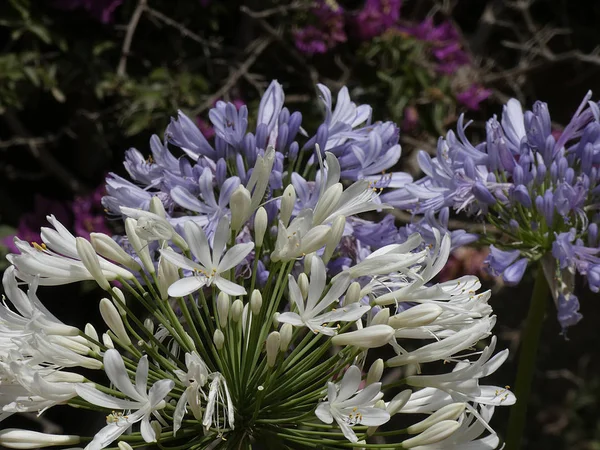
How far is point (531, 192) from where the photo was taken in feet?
5.13

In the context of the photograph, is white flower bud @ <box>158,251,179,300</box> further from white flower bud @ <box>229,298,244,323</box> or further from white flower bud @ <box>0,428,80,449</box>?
white flower bud @ <box>0,428,80,449</box>

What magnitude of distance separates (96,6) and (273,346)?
2061mm

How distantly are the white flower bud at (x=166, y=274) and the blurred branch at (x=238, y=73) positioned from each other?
1.62 m

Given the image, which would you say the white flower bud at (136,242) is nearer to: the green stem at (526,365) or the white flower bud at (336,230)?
the white flower bud at (336,230)

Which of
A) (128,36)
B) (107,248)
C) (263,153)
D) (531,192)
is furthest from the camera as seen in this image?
(128,36)

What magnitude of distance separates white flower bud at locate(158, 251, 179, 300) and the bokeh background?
1.52 metres

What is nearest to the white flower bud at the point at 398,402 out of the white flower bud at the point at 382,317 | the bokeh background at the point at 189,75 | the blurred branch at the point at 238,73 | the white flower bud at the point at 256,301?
the white flower bud at the point at 382,317

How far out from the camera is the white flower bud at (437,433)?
3.51ft

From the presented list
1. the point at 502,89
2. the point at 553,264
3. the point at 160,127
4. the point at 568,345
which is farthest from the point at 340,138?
Answer: the point at 568,345

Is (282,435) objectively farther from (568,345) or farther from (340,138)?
(568,345)

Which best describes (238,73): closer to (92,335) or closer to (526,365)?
(526,365)

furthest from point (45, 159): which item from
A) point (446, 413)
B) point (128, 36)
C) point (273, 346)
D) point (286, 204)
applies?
point (446, 413)

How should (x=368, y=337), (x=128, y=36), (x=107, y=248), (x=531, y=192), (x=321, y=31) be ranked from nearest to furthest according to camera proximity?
1. (x=368, y=337)
2. (x=107, y=248)
3. (x=531, y=192)
4. (x=128, y=36)
5. (x=321, y=31)

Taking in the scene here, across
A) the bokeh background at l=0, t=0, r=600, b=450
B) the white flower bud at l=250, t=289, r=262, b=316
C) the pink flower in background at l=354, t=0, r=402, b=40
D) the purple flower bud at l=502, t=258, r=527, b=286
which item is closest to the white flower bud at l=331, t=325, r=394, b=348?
the white flower bud at l=250, t=289, r=262, b=316
